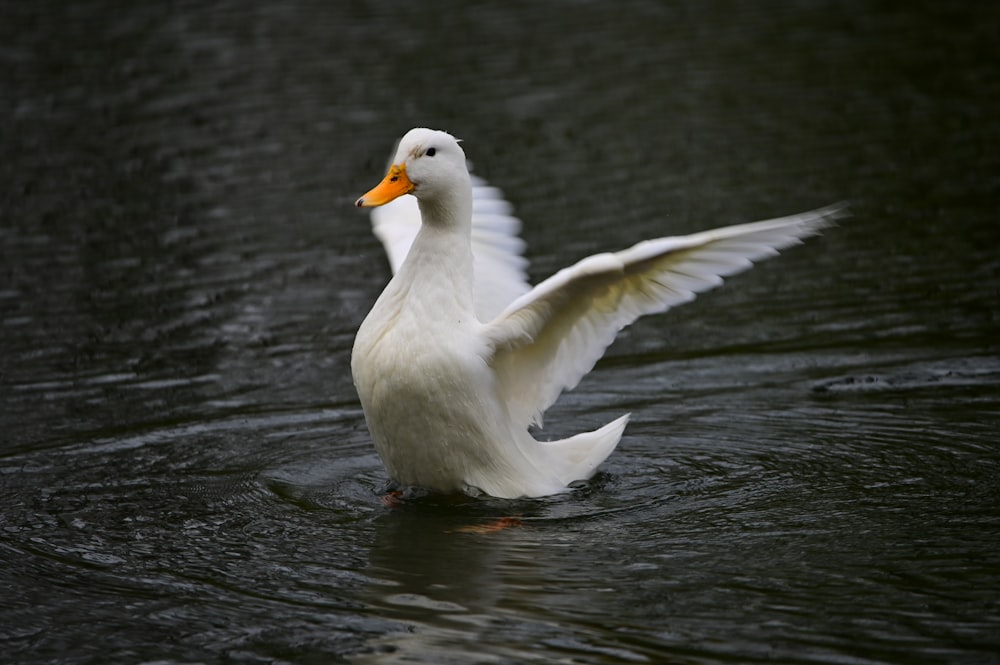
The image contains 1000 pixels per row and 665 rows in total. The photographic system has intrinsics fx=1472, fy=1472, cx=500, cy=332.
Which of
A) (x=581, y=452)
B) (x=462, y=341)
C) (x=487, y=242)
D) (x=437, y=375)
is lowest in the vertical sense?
(x=581, y=452)

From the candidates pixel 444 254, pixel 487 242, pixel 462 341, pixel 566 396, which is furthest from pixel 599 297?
pixel 566 396

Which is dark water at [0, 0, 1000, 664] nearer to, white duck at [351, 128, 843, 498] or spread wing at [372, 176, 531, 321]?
white duck at [351, 128, 843, 498]

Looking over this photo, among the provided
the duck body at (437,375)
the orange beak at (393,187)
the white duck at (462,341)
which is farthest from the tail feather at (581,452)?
the orange beak at (393,187)

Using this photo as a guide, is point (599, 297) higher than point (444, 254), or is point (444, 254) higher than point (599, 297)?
point (444, 254)

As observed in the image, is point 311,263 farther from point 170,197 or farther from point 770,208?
point 770,208

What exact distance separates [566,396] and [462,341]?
2.58 m

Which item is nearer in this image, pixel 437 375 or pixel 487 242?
pixel 437 375

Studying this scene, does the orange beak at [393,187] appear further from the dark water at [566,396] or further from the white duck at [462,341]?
the dark water at [566,396]

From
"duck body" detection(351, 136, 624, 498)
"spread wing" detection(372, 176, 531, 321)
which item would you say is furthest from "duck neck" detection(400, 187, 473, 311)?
"spread wing" detection(372, 176, 531, 321)

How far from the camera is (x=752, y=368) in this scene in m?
10.4

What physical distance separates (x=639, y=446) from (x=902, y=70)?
11790mm

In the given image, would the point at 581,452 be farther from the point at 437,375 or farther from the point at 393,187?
the point at 393,187

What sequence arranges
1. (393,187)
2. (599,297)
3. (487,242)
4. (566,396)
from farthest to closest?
(566,396), (487,242), (393,187), (599,297)

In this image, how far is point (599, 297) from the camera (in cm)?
771
